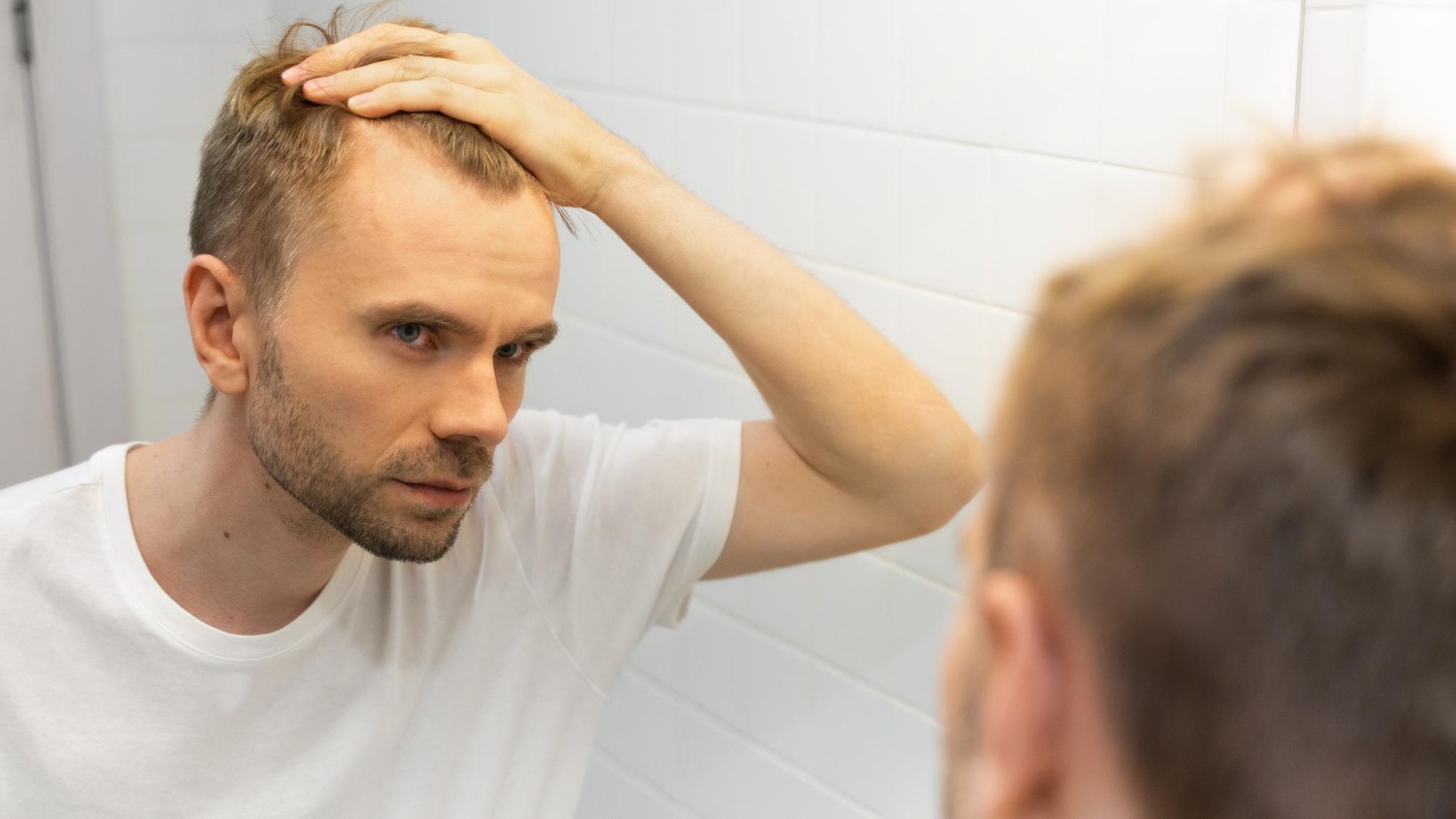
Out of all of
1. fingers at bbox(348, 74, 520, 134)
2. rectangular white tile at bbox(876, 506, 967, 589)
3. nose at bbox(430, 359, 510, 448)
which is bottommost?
rectangular white tile at bbox(876, 506, 967, 589)

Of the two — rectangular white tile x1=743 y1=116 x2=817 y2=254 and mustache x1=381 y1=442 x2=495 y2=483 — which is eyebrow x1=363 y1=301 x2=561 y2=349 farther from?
rectangular white tile x1=743 y1=116 x2=817 y2=254

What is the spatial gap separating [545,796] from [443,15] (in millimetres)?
1214

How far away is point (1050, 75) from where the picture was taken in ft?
4.07

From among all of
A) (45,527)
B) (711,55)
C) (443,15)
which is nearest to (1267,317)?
(45,527)

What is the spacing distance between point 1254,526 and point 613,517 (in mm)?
959

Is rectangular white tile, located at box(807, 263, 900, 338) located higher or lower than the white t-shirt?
higher

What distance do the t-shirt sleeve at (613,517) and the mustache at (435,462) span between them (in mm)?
199

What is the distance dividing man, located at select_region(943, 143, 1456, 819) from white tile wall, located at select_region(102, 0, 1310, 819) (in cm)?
67

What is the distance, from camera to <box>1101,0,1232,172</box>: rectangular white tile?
44.3 inches

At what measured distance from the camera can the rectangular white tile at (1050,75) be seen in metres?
1.21

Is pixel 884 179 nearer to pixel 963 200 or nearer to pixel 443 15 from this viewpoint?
pixel 963 200

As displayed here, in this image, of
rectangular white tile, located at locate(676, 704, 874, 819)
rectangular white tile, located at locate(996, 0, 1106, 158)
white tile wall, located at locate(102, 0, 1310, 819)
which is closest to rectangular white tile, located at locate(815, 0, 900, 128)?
white tile wall, located at locate(102, 0, 1310, 819)

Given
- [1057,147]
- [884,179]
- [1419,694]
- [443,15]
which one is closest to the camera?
[1419,694]

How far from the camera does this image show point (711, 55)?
161 cm
